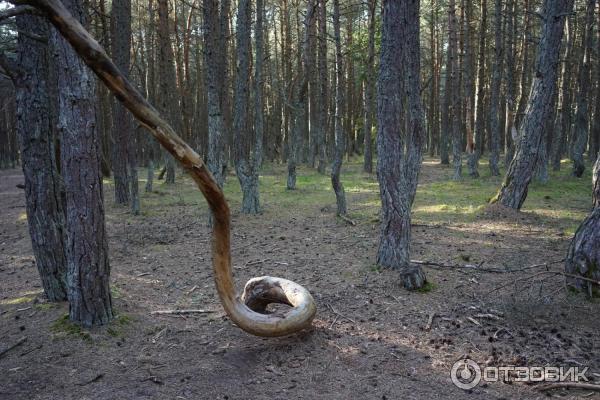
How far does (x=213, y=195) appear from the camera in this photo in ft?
10.9

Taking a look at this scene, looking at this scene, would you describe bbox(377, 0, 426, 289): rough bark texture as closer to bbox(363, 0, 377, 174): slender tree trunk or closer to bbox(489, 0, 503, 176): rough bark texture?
bbox(489, 0, 503, 176): rough bark texture

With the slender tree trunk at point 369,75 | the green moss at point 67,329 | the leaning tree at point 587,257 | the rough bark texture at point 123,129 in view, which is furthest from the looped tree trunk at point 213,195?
the slender tree trunk at point 369,75

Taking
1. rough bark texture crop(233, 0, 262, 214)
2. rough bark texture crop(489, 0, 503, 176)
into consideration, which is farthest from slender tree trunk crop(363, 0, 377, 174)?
rough bark texture crop(233, 0, 262, 214)

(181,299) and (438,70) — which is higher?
(438,70)

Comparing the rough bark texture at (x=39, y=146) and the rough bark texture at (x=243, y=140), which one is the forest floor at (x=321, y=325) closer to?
the rough bark texture at (x=39, y=146)

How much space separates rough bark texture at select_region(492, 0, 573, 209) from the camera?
408 inches

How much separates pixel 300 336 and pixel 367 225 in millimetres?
6008

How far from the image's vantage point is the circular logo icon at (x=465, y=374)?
3777mm

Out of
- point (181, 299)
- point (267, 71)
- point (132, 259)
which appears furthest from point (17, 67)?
point (267, 71)

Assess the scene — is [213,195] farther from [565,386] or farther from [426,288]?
[426,288]

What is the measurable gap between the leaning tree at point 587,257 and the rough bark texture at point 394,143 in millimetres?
1858

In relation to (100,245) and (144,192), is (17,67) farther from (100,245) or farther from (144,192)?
(144,192)

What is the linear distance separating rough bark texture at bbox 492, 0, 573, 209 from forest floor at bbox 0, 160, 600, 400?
137 cm

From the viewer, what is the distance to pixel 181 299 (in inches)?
241
